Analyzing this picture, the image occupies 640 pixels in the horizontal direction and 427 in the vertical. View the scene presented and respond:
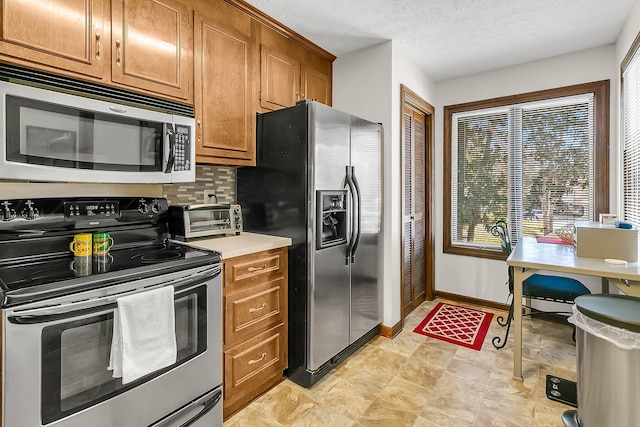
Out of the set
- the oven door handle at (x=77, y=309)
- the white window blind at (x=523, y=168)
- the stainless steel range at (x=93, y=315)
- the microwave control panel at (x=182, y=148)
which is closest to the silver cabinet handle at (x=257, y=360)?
the stainless steel range at (x=93, y=315)

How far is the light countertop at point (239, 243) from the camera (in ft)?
6.21

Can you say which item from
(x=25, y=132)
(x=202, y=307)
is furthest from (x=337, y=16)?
(x=202, y=307)

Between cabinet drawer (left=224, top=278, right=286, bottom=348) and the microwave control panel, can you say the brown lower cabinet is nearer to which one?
cabinet drawer (left=224, top=278, right=286, bottom=348)

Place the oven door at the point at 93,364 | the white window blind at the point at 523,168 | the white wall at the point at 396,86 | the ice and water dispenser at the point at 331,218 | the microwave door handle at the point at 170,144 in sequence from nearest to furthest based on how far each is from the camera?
the oven door at the point at 93,364
the microwave door handle at the point at 170,144
the ice and water dispenser at the point at 331,218
the white wall at the point at 396,86
the white window blind at the point at 523,168

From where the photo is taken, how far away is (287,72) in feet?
9.03

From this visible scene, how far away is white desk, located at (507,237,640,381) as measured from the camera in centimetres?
189

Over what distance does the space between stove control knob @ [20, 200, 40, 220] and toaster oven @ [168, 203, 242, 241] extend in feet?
2.23

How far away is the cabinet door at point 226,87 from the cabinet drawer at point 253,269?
0.71m

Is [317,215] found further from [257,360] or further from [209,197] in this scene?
[257,360]

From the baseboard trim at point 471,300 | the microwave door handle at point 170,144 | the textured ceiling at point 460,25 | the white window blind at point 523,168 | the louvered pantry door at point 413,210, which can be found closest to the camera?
the microwave door handle at point 170,144

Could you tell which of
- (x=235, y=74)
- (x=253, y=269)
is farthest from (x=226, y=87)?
(x=253, y=269)

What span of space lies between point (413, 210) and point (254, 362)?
2324 mm

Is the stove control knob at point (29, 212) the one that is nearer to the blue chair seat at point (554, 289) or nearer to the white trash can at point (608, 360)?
the white trash can at point (608, 360)

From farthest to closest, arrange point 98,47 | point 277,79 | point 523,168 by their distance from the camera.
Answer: point 523,168, point 277,79, point 98,47
